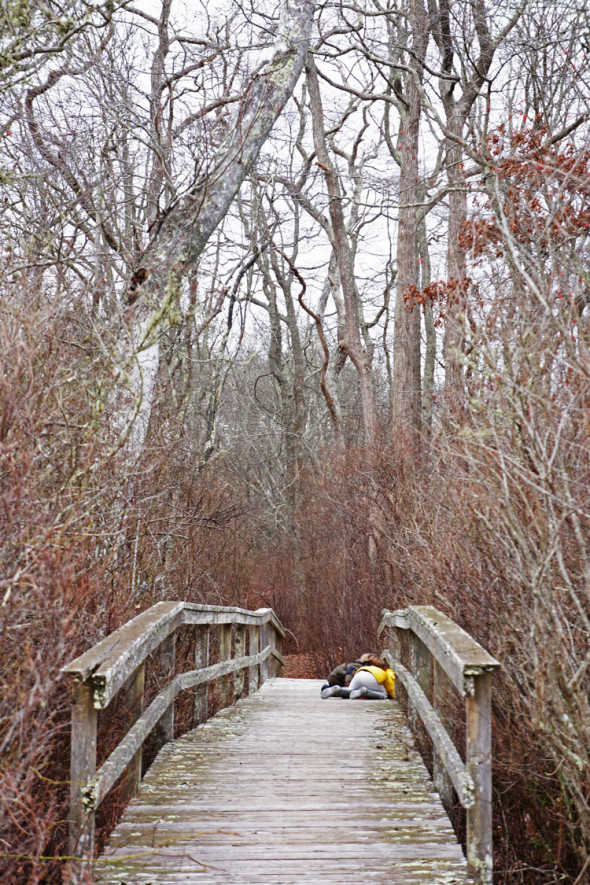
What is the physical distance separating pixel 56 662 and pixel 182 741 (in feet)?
8.94

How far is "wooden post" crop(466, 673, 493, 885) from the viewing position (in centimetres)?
354

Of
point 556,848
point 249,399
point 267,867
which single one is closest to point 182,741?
point 267,867

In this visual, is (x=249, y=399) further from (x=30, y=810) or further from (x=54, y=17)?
(x=30, y=810)

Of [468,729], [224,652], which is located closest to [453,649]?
[468,729]

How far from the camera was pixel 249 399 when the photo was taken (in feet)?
97.9

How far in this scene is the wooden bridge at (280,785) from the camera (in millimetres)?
3561

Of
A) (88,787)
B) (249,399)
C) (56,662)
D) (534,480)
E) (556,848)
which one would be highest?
(249,399)

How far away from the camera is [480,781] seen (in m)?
3.59

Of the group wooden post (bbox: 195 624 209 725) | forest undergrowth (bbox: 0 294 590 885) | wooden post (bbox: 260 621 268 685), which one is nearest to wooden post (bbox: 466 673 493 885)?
forest undergrowth (bbox: 0 294 590 885)

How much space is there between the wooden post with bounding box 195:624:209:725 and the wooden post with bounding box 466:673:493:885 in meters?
3.12

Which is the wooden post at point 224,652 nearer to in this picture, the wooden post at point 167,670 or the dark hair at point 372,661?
the wooden post at point 167,670

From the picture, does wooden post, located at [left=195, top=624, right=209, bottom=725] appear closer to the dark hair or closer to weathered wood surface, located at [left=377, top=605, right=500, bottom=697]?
weathered wood surface, located at [left=377, top=605, right=500, bottom=697]

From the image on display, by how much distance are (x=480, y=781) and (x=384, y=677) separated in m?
6.32

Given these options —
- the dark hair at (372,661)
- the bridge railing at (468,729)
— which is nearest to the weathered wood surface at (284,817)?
the bridge railing at (468,729)
